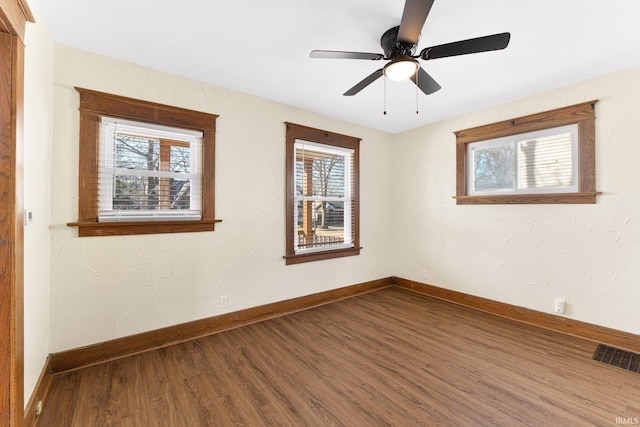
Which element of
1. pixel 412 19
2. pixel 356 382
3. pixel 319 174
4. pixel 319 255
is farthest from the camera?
pixel 319 174

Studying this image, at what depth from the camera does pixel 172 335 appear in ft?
8.20

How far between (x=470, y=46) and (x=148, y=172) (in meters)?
2.74

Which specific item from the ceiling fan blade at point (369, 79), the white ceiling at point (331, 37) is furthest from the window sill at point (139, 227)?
the ceiling fan blade at point (369, 79)

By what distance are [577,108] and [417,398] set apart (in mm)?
3202

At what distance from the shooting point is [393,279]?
4484 mm

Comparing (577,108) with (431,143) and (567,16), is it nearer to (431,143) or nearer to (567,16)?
(567,16)

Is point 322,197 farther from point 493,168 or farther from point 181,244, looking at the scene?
point 493,168

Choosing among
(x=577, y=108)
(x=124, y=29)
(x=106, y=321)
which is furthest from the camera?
(x=577, y=108)

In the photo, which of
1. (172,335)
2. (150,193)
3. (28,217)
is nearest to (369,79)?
(150,193)

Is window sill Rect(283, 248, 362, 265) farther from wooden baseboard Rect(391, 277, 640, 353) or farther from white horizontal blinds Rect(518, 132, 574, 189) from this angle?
white horizontal blinds Rect(518, 132, 574, 189)

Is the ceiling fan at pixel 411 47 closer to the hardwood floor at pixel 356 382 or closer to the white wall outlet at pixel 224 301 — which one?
the hardwood floor at pixel 356 382

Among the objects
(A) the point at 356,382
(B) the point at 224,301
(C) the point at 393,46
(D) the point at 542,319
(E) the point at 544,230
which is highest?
(C) the point at 393,46

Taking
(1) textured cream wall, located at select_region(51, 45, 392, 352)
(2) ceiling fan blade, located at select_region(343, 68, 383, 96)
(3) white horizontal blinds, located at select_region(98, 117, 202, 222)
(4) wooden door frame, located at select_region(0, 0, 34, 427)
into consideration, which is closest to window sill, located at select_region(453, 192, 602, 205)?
(1) textured cream wall, located at select_region(51, 45, 392, 352)

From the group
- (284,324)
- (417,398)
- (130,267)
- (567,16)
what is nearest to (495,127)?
(567,16)
